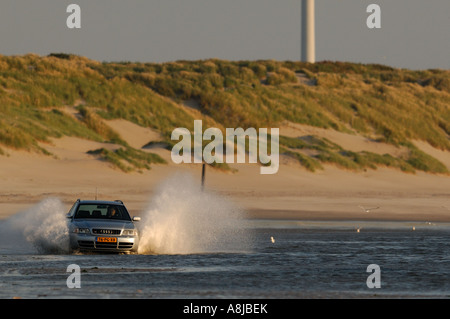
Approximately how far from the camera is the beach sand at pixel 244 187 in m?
37.4

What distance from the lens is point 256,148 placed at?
5159 cm

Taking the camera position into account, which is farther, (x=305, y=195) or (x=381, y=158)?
(x=381, y=158)

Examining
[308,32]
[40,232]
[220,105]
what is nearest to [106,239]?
[40,232]

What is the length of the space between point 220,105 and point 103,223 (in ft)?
133

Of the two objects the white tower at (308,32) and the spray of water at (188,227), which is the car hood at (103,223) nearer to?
the spray of water at (188,227)

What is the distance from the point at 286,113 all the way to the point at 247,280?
4598 cm

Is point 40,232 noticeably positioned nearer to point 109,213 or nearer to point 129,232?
point 109,213

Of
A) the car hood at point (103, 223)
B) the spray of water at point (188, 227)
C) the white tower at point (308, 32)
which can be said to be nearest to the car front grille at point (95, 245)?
the car hood at point (103, 223)

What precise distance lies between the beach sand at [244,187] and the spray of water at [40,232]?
521cm

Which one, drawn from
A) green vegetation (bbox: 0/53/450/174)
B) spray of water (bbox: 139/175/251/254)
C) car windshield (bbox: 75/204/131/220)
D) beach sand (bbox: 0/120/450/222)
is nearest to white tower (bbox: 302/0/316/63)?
green vegetation (bbox: 0/53/450/174)

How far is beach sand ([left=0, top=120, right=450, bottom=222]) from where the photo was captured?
123 ft

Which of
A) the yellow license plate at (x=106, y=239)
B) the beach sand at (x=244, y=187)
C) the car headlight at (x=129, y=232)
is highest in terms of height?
the beach sand at (x=244, y=187)
